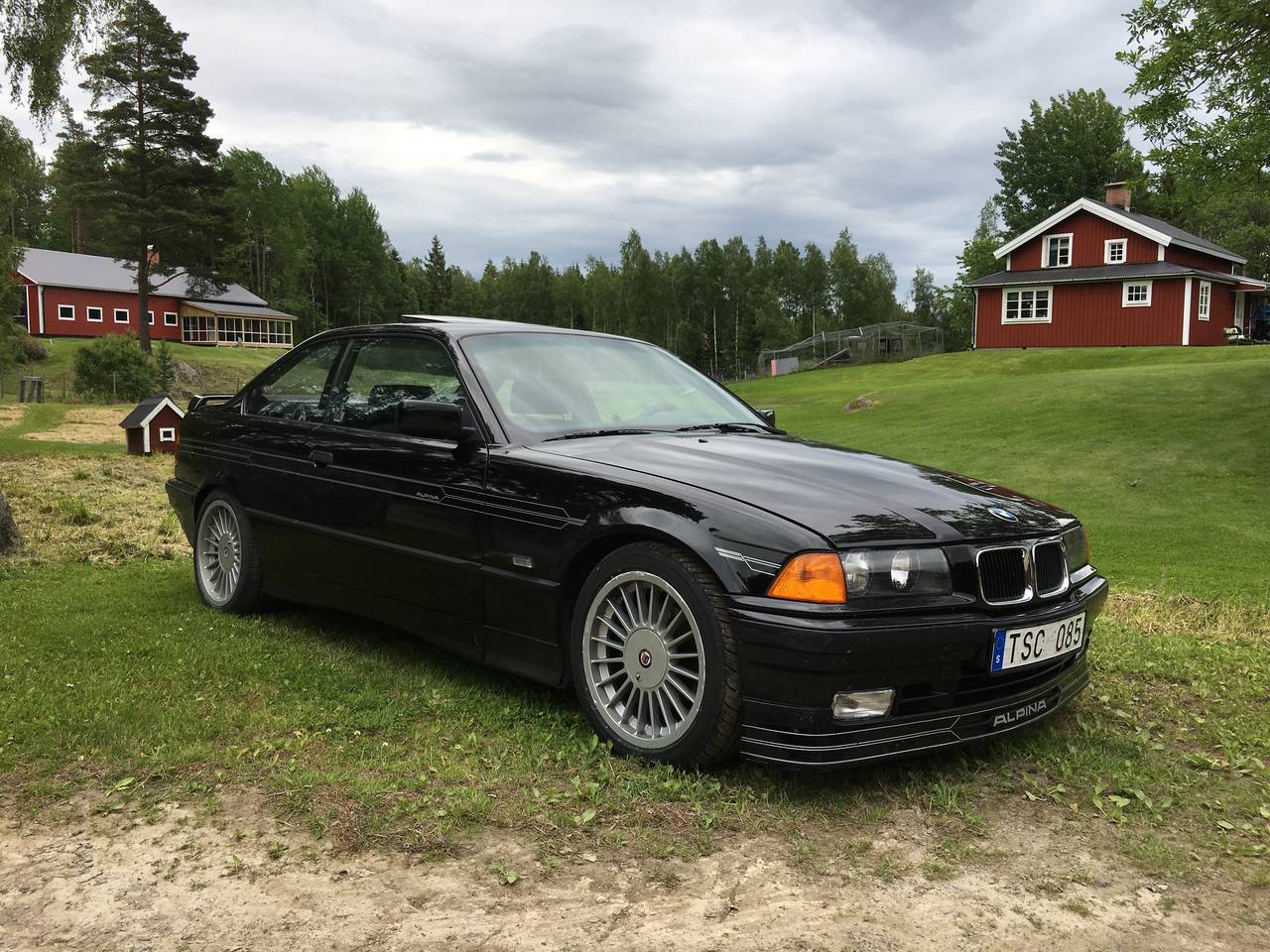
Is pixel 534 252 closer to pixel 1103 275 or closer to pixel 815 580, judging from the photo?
pixel 1103 275

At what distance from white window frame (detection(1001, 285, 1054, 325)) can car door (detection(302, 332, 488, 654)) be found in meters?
42.5

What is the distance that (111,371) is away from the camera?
37719 millimetres

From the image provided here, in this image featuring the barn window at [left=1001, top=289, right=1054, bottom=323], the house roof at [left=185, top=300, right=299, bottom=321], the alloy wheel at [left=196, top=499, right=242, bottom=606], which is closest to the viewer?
the alloy wheel at [left=196, top=499, right=242, bottom=606]

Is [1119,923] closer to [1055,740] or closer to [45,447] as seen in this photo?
[1055,740]

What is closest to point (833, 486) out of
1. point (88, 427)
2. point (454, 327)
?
point (454, 327)

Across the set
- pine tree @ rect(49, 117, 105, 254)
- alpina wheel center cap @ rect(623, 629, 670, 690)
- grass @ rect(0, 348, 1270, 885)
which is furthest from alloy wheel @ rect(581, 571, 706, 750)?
pine tree @ rect(49, 117, 105, 254)

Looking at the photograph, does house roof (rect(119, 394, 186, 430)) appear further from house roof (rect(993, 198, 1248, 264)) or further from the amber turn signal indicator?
house roof (rect(993, 198, 1248, 264))

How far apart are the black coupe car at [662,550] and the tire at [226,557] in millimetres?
192

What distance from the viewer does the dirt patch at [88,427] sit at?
24.4 m

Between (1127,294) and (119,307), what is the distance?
183ft

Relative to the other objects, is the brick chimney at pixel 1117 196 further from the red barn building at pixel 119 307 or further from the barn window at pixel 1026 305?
the red barn building at pixel 119 307

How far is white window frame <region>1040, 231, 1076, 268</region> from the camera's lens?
142 feet

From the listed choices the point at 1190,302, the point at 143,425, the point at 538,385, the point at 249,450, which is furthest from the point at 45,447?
the point at 1190,302

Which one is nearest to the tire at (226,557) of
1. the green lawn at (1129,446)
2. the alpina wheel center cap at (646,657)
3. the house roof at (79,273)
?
the alpina wheel center cap at (646,657)
